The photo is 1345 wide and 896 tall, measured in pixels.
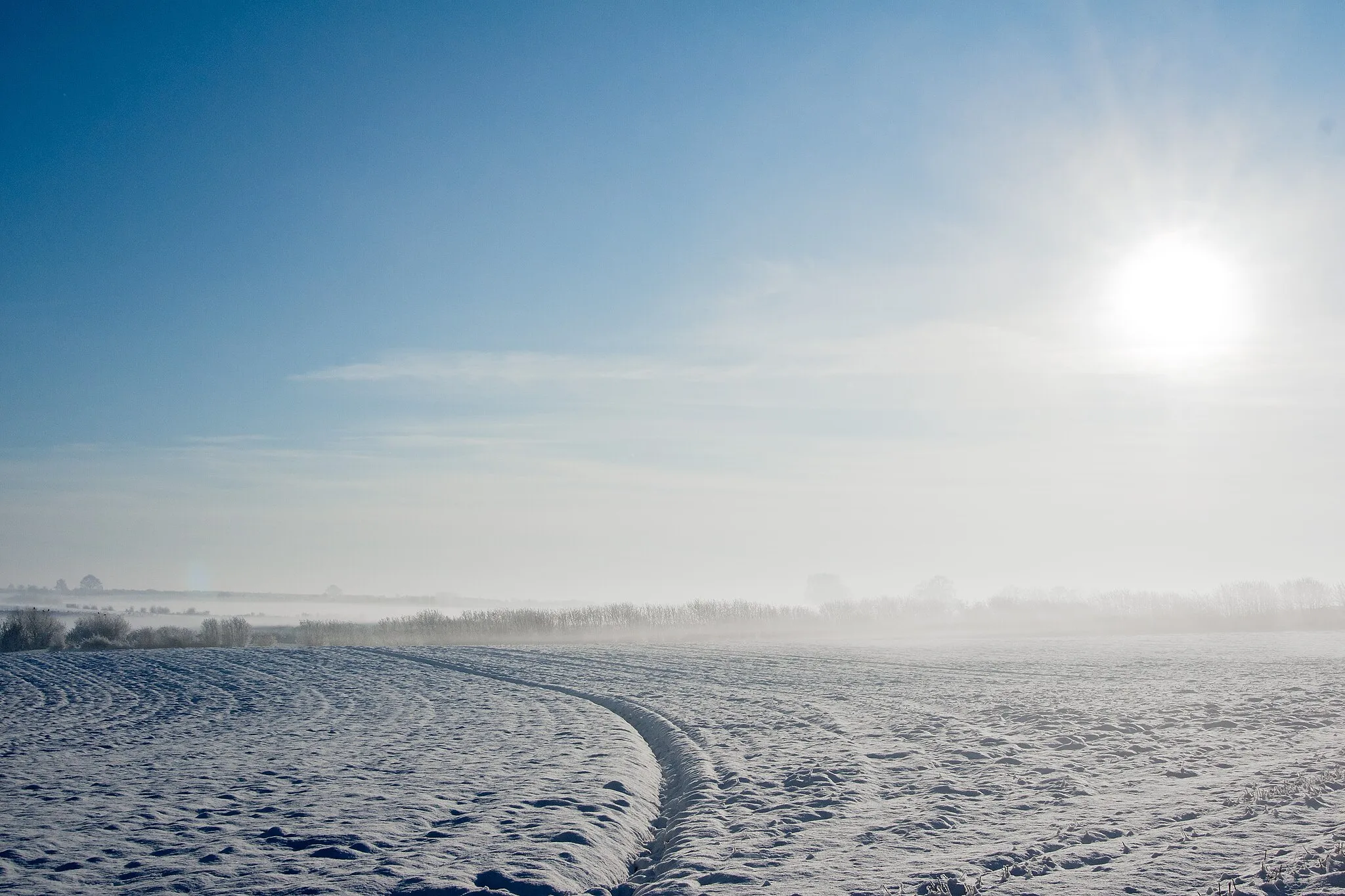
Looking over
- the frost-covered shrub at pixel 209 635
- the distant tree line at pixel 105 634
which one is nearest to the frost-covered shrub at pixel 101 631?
the distant tree line at pixel 105 634

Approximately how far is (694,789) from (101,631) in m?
64.4

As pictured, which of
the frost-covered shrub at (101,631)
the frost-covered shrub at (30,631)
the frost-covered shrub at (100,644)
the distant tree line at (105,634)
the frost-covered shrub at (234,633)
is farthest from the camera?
the frost-covered shrub at (234,633)

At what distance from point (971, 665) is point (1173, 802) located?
22163mm

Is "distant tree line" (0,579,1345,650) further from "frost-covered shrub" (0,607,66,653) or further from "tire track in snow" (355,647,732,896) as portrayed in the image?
"tire track in snow" (355,647,732,896)

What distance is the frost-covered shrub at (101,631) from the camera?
58.5 metres

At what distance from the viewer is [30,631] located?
183ft

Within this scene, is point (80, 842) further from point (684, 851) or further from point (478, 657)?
point (478, 657)

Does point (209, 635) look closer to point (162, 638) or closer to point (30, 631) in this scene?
point (162, 638)

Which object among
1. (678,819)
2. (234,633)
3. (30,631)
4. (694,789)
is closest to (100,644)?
(30,631)

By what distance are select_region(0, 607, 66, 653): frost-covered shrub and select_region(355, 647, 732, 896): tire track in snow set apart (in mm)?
58183

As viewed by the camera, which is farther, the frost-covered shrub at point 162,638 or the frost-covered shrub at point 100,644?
the frost-covered shrub at point 162,638

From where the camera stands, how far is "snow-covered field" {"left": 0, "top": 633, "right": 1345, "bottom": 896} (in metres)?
7.51

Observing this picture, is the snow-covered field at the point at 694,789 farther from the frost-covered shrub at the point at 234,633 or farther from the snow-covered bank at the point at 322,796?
the frost-covered shrub at the point at 234,633

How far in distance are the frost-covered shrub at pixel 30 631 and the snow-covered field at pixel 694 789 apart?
40.7 meters
